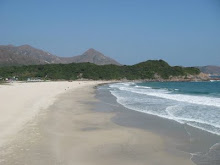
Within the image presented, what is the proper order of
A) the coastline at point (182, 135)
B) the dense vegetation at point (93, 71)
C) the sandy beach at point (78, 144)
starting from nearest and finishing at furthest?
1. the sandy beach at point (78, 144)
2. the coastline at point (182, 135)
3. the dense vegetation at point (93, 71)

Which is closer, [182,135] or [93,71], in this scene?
[182,135]

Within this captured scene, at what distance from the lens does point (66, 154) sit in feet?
26.5

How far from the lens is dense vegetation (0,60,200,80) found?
98.6 m

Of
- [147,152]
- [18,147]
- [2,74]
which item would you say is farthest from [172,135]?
[2,74]

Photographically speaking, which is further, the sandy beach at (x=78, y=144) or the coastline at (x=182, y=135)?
the coastline at (x=182, y=135)

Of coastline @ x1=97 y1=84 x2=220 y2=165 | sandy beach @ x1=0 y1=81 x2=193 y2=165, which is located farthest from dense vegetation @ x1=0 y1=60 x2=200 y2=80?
sandy beach @ x1=0 y1=81 x2=193 y2=165

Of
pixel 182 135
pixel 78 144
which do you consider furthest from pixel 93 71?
pixel 78 144

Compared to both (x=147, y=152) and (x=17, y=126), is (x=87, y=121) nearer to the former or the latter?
(x=17, y=126)

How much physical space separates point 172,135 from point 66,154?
16.1 ft

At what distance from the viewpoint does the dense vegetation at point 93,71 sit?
98562 millimetres

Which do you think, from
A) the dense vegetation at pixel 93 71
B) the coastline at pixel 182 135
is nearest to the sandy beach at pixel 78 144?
the coastline at pixel 182 135

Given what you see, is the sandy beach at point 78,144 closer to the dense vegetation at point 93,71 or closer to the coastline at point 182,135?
the coastline at point 182,135

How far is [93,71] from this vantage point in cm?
10550

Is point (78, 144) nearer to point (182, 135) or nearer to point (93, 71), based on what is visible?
point (182, 135)
